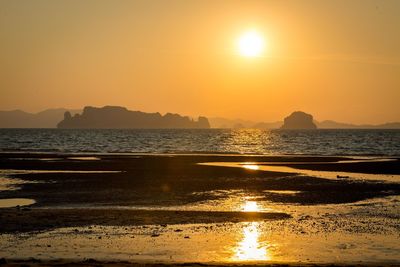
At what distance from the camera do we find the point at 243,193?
30734 millimetres

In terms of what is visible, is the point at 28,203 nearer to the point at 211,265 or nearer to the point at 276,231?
the point at 276,231

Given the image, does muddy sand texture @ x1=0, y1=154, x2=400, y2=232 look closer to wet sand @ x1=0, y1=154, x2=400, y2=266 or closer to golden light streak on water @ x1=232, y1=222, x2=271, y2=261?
wet sand @ x1=0, y1=154, x2=400, y2=266

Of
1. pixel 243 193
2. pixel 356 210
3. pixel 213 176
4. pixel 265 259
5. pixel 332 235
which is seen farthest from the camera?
pixel 213 176

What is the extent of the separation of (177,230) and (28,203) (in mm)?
10304

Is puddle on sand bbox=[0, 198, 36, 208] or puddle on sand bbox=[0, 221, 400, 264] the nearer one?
puddle on sand bbox=[0, 221, 400, 264]

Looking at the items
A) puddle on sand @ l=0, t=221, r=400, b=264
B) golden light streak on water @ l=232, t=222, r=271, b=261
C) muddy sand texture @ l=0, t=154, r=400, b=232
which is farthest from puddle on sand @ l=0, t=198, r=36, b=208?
golden light streak on water @ l=232, t=222, r=271, b=261

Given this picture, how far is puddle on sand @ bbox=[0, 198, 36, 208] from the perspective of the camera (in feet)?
83.4

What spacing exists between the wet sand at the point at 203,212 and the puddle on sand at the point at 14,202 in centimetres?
62

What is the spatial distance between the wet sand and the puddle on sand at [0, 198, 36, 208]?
0.62 meters

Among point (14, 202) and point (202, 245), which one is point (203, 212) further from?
point (14, 202)

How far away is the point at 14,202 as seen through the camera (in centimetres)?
2667

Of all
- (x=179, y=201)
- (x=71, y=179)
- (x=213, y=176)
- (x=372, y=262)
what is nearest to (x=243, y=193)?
(x=179, y=201)

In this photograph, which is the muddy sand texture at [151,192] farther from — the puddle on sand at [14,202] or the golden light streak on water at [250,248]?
the golden light streak on water at [250,248]

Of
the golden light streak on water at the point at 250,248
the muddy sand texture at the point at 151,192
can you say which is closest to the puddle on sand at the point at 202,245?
the golden light streak on water at the point at 250,248
